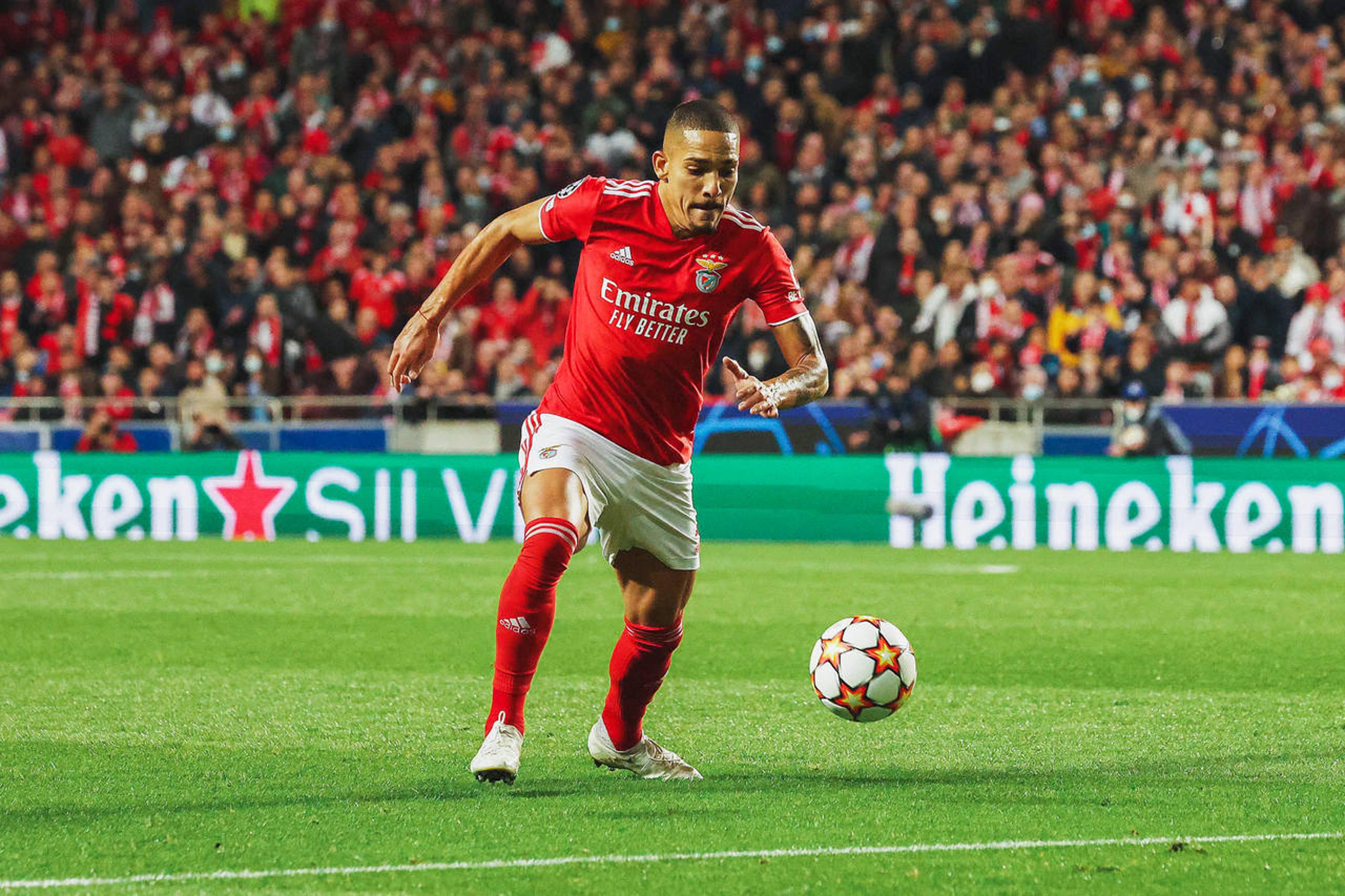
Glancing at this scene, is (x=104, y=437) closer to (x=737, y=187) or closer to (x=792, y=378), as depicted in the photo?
(x=737, y=187)

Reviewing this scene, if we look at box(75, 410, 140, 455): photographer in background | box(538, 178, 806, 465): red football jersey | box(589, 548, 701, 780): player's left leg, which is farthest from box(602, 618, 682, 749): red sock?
box(75, 410, 140, 455): photographer in background

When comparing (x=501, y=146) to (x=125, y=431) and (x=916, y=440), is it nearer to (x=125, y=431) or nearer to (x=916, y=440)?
(x=125, y=431)

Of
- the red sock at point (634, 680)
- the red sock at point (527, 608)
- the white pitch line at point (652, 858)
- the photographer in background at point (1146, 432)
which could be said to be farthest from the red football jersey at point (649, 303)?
the photographer in background at point (1146, 432)

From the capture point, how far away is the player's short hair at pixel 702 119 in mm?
5449

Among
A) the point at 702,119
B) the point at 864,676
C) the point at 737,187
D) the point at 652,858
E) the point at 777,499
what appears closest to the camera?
the point at 652,858

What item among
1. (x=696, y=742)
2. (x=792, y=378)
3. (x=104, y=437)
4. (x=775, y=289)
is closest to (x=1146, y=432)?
(x=104, y=437)

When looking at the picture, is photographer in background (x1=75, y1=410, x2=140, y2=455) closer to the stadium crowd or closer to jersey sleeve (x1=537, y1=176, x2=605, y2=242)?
the stadium crowd

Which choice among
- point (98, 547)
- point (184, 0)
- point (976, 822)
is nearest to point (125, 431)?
point (98, 547)

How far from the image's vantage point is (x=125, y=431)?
1792 centimetres

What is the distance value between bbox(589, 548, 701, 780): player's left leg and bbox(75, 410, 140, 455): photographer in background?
12.8 m

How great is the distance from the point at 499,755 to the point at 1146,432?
1142 centimetres

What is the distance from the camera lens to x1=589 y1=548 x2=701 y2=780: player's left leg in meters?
5.67

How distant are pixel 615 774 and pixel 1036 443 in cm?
1106

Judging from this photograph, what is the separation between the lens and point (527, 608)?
5367 millimetres
